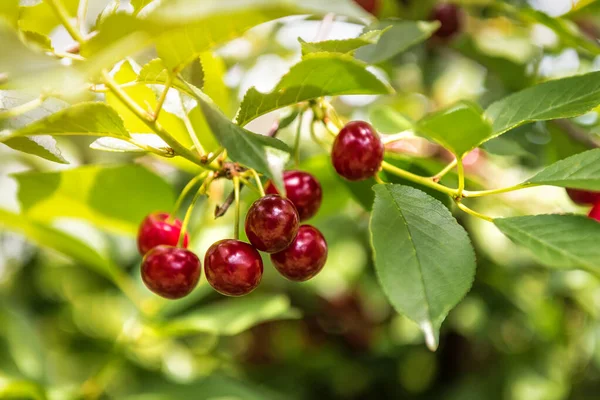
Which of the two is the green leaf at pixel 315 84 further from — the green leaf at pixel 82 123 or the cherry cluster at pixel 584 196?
the cherry cluster at pixel 584 196

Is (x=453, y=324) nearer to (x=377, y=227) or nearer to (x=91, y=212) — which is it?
(x=91, y=212)

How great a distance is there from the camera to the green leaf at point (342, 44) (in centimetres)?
69

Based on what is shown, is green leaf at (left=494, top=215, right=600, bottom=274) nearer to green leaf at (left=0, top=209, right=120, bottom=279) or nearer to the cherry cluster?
the cherry cluster

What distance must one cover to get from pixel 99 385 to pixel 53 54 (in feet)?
3.21

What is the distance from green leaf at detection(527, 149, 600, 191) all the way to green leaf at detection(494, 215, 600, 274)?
0.05 m

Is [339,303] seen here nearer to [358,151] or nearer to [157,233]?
[157,233]

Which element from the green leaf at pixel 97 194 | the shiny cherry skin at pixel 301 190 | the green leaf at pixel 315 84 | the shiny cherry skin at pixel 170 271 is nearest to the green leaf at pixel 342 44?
the green leaf at pixel 315 84

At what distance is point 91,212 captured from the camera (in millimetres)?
1337

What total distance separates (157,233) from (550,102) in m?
0.66

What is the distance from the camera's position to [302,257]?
0.82 meters

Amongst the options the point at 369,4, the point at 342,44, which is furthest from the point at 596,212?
the point at 369,4

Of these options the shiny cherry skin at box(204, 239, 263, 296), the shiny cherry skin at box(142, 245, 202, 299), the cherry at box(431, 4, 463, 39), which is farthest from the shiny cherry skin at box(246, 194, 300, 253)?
the cherry at box(431, 4, 463, 39)

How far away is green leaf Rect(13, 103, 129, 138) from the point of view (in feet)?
2.12

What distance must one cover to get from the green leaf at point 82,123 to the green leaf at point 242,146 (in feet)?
0.48
